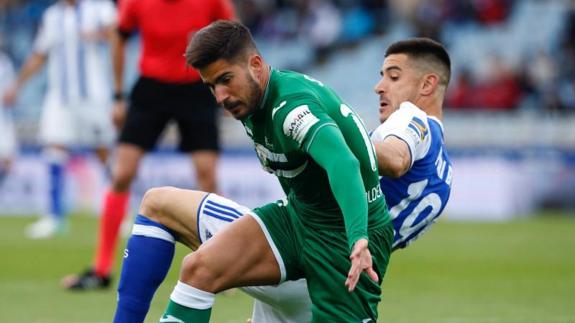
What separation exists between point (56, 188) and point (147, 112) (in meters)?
4.89

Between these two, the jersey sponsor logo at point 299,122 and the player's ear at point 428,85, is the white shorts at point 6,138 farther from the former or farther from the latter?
the jersey sponsor logo at point 299,122

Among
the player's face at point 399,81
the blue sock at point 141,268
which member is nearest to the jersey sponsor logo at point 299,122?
the blue sock at point 141,268

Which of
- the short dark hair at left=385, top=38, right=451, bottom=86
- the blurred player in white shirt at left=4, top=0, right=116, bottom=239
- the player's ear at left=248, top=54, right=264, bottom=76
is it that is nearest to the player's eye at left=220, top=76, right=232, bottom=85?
the player's ear at left=248, top=54, right=264, bottom=76

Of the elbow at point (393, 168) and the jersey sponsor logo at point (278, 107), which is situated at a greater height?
the elbow at point (393, 168)

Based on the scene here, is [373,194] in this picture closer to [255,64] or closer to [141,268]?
[255,64]

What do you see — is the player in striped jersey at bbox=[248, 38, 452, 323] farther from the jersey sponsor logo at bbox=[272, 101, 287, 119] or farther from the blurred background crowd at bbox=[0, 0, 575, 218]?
the blurred background crowd at bbox=[0, 0, 575, 218]

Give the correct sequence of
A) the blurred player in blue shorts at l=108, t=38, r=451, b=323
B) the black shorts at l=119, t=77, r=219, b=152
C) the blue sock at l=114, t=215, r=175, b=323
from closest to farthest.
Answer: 1. the blurred player in blue shorts at l=108, t=38, r=451, b=323
2. the blue sock at l=114, t=215, r=175, b=323
3. the black shorts at l=119, t=77, r=219, b=152

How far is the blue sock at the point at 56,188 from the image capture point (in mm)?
13438

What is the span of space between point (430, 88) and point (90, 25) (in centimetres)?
762

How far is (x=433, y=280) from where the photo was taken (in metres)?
9.95

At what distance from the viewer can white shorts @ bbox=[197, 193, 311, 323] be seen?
5.23 m

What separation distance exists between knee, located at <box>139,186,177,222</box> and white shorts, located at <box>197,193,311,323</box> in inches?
6.7

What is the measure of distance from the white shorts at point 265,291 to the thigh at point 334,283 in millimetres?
222

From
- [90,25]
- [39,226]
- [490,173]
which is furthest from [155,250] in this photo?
[490,173]
